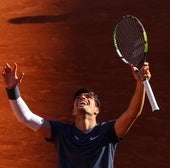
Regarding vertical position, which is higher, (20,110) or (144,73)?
(144,73)

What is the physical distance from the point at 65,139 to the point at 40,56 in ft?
20.9

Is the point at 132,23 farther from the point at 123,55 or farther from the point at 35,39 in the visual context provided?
the point at 35,39

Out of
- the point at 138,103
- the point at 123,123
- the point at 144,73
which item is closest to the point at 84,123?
the point at 123,123

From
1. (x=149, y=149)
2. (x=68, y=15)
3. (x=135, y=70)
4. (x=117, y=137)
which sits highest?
(x=135, y=70)

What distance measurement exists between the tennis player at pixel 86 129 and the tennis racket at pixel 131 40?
1.35ft

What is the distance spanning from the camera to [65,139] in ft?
10.1

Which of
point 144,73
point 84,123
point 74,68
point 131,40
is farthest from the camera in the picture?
point 74,68

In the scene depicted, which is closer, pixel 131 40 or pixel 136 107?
pixel 136 107

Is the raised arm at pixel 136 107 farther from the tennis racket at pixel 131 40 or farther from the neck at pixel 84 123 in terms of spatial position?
the tennis racket at pixel 131 40

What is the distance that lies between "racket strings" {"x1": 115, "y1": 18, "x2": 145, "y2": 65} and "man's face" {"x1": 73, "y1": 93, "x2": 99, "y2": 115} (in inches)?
19.0

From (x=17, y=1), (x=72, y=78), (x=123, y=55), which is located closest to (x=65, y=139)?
(x=123, y=55)

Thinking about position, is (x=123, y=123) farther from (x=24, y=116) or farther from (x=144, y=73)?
(x=24, y=116)

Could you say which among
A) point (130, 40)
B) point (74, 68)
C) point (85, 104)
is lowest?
point (74, 68)

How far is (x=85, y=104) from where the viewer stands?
123 inches
